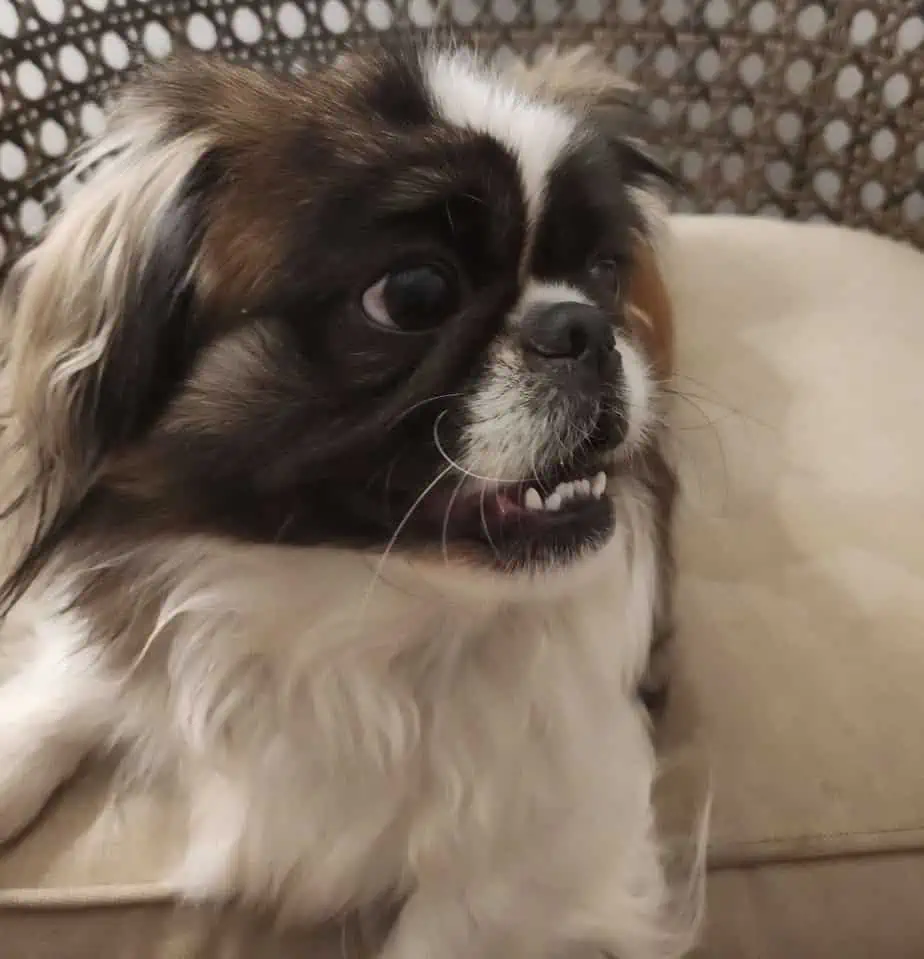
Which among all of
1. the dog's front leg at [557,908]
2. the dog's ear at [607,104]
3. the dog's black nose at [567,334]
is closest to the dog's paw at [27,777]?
the dog's front leg at [557,908]

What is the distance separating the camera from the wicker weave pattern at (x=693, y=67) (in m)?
1.55

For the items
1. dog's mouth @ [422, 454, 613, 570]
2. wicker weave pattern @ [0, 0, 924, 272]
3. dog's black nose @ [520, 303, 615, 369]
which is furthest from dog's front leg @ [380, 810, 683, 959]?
wicker weave pattern @ [0, 0, 924, 272]

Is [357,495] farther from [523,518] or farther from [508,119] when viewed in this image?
[508,119]

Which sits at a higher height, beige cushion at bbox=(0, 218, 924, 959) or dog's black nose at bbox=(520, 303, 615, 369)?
dog's black nose at bbox=(520, 303, 615, 369)

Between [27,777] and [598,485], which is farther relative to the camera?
[27,777]

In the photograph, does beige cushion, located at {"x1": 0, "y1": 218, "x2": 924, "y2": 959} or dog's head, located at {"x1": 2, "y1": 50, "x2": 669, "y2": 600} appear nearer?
dog's head, located at {"x1": 2, "y1": 50, "x2": 669, "y2": 600}

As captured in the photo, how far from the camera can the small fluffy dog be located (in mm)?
785

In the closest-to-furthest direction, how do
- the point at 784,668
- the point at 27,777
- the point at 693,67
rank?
the point at 27,777 < the point at 784,668 < the point at 693,67

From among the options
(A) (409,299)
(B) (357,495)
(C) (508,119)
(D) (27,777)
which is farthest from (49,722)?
(C) (508,119)

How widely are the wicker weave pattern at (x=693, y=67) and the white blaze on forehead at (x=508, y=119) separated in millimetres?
776

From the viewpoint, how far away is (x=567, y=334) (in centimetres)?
Result: 79

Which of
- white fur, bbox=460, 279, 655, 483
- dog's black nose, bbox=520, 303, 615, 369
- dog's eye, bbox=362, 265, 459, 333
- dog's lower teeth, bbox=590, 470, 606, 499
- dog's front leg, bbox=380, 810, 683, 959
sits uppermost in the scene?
dog's eye, bbox=362, 265, 459, 333

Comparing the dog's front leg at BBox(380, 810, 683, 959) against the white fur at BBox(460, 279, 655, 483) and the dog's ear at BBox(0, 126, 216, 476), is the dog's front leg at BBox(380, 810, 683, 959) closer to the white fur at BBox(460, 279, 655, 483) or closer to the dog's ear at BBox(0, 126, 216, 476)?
the white fur at BBox(460, 279, 655, 483)

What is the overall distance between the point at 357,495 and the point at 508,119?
0.30 meters
